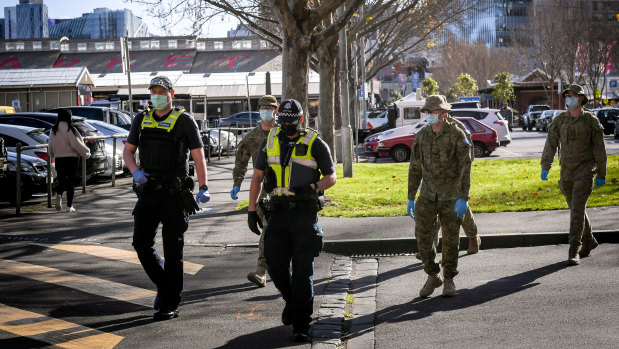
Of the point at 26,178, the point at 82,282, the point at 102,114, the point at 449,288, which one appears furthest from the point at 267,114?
the point at 102,114

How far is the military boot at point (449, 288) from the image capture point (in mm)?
7477

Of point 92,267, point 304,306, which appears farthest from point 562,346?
point 92,267

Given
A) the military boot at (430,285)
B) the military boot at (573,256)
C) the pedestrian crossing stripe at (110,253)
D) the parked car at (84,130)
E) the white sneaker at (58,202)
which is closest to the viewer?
the military boot at (430,285)

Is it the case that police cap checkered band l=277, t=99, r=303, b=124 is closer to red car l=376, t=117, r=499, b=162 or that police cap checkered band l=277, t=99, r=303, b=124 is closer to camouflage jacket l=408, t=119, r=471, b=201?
camouflage jacket l=408, t=119, r=471, b=201

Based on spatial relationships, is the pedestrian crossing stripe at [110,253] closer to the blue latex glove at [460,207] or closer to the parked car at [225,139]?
the blue latex glove at [460,207]

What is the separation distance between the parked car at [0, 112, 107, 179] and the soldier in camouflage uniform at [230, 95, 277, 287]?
863 centimetres

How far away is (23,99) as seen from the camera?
48000 millimetres

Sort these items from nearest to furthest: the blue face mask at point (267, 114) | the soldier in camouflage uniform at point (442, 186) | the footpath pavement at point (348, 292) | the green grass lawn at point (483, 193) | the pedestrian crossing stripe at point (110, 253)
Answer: the footpath pavement at point (348, 292), the soldier in camouflage uniform at point (442, 186), the blue face mask at point (267, 114), the pedestrian crossing stripe at point (110, 253), the green grass lawn at point (483, 193)

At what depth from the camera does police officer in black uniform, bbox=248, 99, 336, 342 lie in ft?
20.0

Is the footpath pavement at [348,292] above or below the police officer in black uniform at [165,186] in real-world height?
below

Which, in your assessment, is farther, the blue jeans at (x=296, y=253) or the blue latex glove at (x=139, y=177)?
the blue latex glove at (x=139, y=177)

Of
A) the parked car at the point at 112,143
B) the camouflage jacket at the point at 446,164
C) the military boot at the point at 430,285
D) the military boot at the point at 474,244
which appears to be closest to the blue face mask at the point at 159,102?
the camouflage jacket at the point at 446,164

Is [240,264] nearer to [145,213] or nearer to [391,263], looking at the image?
[391,263]

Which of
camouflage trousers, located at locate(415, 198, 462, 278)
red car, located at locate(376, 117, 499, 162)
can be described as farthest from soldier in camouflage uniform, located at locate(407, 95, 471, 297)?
red car, located at locate(376, 117, 499, 162)
